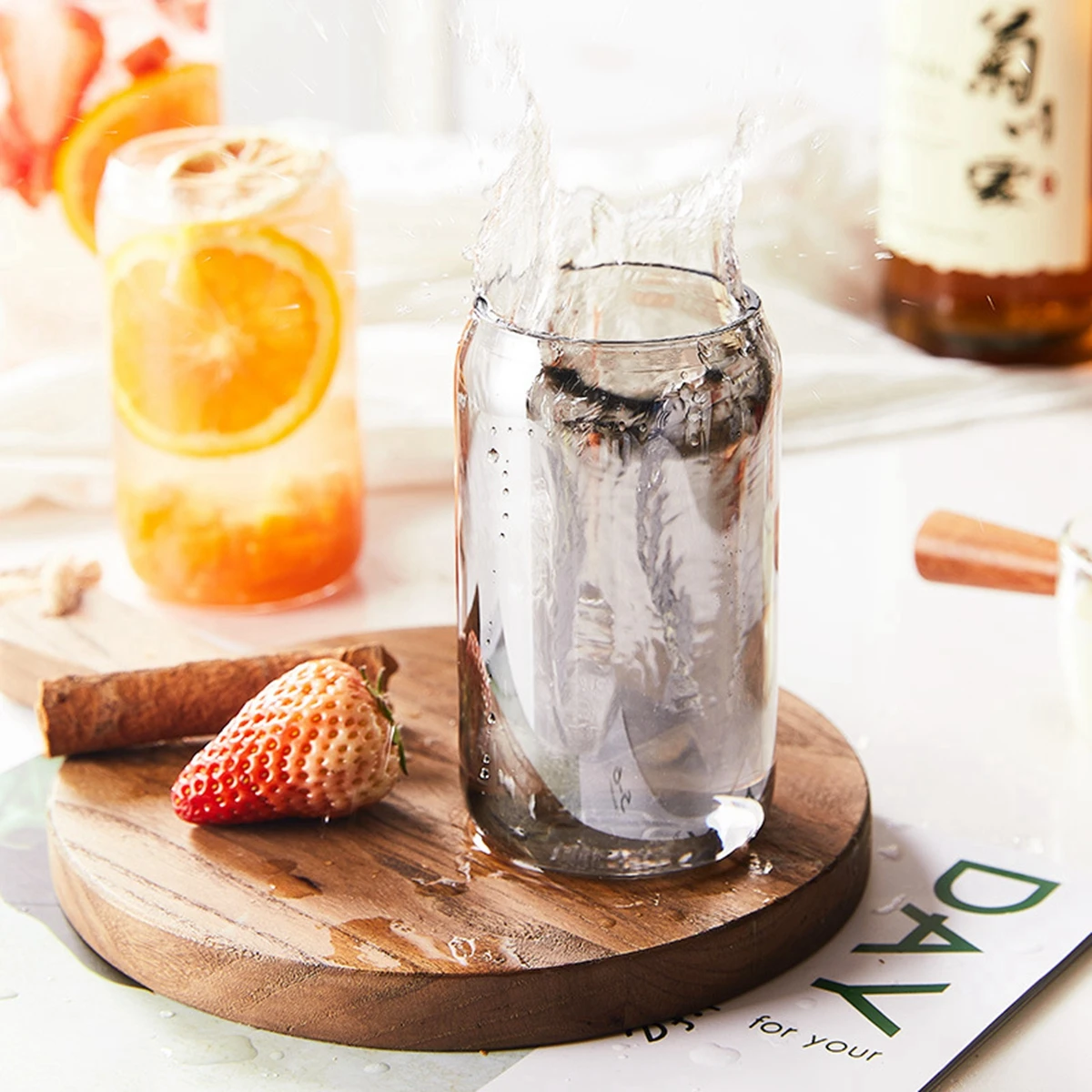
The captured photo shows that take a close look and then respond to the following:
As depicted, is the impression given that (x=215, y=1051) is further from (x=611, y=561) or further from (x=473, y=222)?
(x=473, y=222)

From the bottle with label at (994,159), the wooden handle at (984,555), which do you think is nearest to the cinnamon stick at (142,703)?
the wooden handle at (984,555)

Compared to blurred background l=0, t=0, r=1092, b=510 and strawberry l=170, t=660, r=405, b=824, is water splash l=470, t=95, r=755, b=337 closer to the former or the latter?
blurred background l=0, t=0, r=1092, b=510

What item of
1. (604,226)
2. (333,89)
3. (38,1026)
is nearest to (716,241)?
(604,226)

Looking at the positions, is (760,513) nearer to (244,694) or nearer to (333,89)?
(244,694)

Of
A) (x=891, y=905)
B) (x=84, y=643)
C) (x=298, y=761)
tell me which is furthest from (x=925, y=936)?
(x=84, y=643)

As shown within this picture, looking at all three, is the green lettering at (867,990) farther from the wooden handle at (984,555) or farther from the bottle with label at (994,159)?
the bottle with label at (994,159)

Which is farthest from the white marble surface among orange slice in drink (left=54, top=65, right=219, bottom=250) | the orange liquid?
orange slice in drink (left=54, top=65, right=219, bottom=250)
